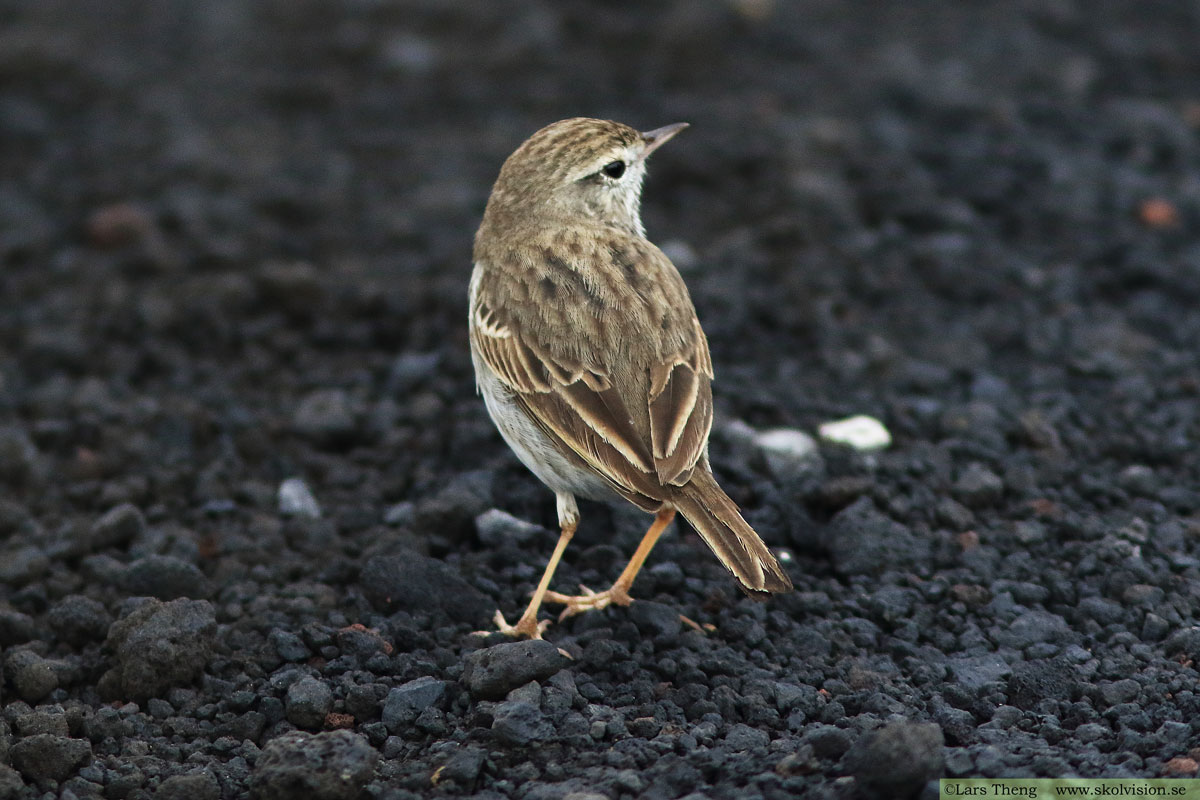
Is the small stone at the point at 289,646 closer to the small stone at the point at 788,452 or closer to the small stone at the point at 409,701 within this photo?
the small stone at the point at 409,701

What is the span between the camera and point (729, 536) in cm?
475

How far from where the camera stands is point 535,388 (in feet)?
17.4

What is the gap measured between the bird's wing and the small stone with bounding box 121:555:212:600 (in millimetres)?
1530

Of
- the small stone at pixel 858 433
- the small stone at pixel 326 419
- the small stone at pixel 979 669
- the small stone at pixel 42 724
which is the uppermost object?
the small stone at pixel 858 433

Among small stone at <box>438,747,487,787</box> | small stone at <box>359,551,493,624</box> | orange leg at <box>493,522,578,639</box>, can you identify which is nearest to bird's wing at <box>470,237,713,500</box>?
orange leg at <box>493,522,578,639</box>

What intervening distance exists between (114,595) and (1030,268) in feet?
18.5

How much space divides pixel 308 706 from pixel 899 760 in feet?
6.83

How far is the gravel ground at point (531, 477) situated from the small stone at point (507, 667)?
2 cm

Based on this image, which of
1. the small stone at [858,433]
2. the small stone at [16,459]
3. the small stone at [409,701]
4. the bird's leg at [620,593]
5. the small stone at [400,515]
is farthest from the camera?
the small stone at [16,459]

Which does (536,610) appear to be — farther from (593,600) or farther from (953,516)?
(953,516)

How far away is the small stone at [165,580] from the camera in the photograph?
559cm

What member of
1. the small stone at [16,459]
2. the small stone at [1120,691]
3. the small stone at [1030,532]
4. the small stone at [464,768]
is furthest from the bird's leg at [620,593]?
the small stone at [16,459]

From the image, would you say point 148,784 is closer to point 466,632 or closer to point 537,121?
point 466,632

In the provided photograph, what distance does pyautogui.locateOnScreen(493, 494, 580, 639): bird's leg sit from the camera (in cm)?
527
